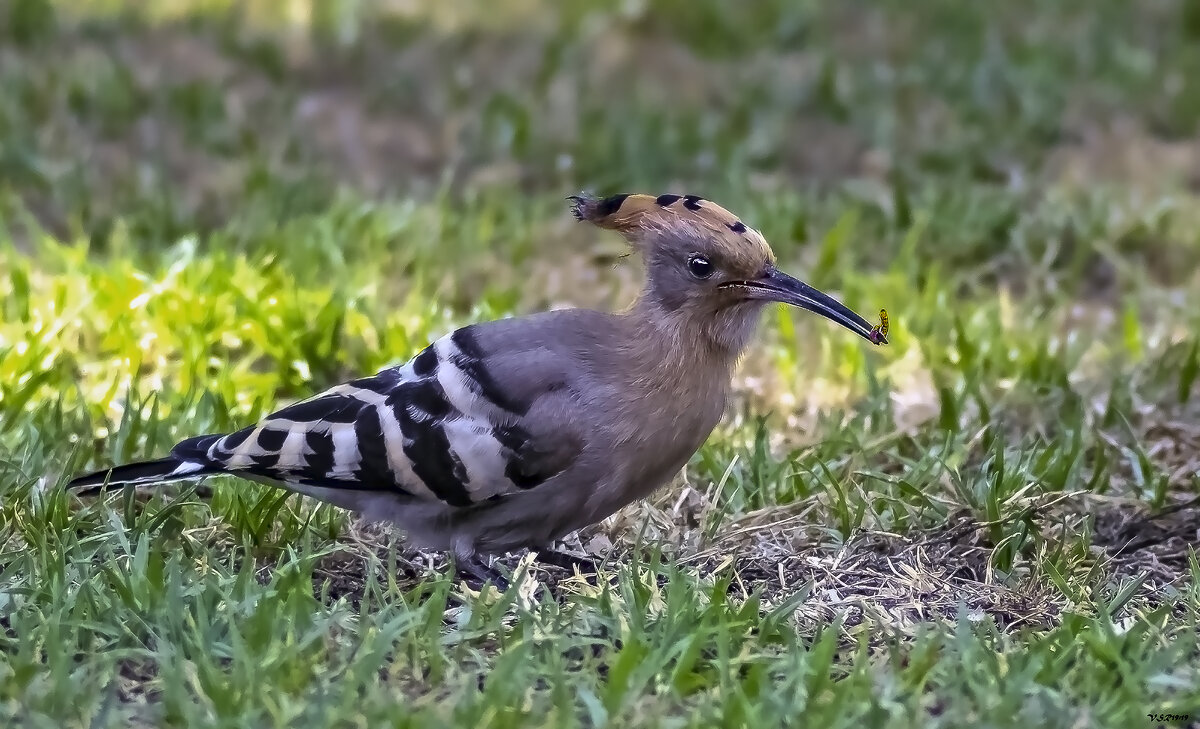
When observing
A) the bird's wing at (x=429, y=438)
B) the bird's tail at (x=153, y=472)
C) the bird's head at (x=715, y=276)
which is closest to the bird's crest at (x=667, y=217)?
the bird's head at (x=715, y=276)

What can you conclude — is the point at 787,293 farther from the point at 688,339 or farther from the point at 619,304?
the point at 619,304

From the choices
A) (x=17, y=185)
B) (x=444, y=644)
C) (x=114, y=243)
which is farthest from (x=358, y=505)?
(x=17, y=185)

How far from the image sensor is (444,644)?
2.84m

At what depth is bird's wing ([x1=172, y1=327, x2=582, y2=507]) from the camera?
320 centimetres

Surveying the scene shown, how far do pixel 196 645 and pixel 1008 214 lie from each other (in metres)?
3.82

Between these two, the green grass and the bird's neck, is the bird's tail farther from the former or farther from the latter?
the bird's neck

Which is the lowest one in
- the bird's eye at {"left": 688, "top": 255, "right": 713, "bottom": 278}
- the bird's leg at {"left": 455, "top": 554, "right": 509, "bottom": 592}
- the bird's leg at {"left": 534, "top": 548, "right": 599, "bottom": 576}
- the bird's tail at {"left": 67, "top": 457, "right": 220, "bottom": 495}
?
the bird's leg at {"left": 534, "top": 548, "right": 599, "bottom": 576}

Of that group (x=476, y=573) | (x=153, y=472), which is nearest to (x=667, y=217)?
(x=476, y=573)

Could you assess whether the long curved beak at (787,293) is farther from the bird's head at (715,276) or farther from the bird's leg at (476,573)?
the bird's leg at (476,573)

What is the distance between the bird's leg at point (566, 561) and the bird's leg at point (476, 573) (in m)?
0.16

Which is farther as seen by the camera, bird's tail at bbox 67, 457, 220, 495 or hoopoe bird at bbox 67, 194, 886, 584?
bird's tail at bbox 67, 457, 220, 495

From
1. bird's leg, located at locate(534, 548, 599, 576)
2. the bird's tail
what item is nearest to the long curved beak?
bird's leg, located at locate(534, 548, 599, 576)

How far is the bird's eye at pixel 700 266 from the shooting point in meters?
3.32

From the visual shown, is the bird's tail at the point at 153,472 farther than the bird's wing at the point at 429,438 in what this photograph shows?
Yes
